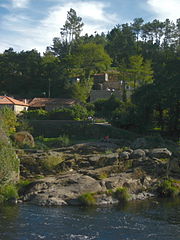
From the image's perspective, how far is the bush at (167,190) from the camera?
106 ft

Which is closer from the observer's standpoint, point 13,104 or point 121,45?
point 13,104

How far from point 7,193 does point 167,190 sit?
13751 mm

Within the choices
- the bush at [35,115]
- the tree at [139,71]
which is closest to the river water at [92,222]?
the bush at [35,115]

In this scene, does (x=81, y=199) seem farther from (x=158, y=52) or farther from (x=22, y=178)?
(x=158, y=52)

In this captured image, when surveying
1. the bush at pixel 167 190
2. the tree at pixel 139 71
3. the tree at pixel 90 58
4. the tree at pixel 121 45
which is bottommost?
the bush at pixel 167 190

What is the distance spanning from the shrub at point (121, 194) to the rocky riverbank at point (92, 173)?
24 centimetres

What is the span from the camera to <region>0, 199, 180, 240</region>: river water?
20500 millimetres

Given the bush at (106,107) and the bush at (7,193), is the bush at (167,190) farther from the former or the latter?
the bush at (106,107)

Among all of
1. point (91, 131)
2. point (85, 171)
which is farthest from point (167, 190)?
point (91, 131)

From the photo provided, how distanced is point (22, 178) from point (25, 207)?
8171mm

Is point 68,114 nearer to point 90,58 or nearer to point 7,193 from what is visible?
point 90,58

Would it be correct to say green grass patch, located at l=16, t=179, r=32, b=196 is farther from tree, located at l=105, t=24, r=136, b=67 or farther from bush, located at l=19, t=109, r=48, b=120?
tree, located at l=105, t=24, r=136, b=67

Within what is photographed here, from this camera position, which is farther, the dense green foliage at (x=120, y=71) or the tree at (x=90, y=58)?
the tree at (x=90, y=58)

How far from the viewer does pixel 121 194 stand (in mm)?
30125
